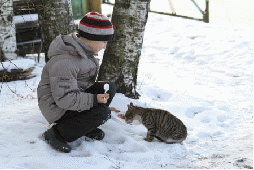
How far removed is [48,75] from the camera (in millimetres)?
3490

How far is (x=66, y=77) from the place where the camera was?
3277 mm

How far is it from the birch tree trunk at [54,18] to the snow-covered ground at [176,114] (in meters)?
0.97

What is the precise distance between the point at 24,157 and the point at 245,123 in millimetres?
3143

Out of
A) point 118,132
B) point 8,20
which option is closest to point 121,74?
point 118,132

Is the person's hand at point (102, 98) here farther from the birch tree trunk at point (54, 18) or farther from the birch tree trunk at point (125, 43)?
the birch tree trunk at point (54, 18)

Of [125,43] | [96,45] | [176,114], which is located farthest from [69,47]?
[176,114]

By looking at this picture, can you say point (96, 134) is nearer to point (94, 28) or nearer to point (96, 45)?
point (96, 45)

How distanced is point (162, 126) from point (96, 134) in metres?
0.82

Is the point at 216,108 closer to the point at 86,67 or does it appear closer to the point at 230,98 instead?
the point at 230,98

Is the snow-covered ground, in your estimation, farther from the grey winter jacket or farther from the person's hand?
the person's hand

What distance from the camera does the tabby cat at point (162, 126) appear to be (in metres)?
4.18

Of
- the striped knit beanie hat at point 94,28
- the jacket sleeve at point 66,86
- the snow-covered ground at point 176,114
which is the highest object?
the striped knit beanie hat at point 94,28

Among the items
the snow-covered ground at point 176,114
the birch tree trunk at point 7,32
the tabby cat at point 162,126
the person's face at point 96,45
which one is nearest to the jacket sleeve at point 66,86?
the person's face at point 96,45

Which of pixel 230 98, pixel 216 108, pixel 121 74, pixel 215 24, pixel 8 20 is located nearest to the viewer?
pixel 121 74
